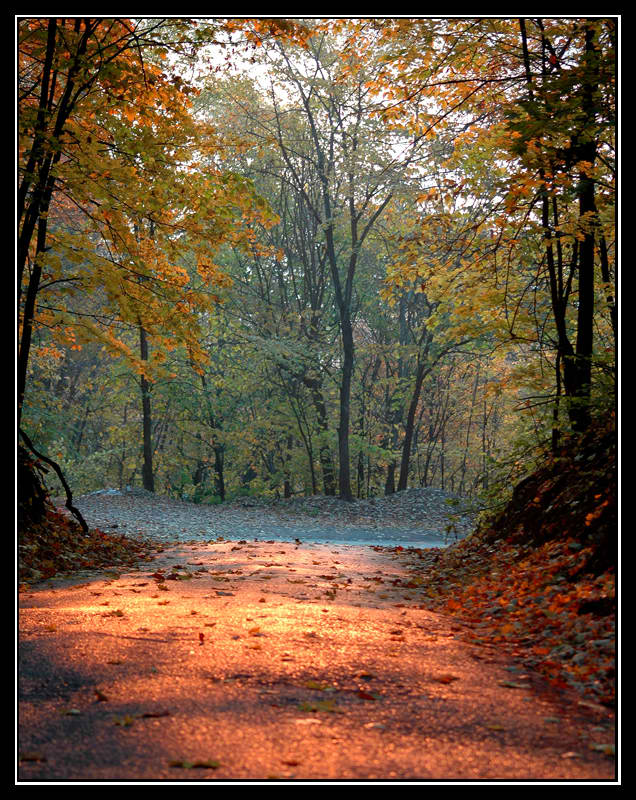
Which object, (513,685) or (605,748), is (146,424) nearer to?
(513,685)

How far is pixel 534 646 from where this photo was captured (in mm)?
4910

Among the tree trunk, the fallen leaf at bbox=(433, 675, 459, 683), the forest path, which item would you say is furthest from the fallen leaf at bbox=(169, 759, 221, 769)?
the tree trunk

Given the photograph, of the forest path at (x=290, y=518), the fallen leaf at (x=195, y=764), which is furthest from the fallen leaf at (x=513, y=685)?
the forest path at (x=290, y=518)

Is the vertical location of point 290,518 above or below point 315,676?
below

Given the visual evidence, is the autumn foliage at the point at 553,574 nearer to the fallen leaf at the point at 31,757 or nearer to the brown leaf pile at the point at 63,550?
the fallen leaf at the point at 31,757

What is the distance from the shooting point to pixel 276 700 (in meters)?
3.48

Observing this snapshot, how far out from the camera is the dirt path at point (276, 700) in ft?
8.86

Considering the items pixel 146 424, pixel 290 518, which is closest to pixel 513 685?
pixel 290 518

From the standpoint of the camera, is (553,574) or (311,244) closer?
(553,574)

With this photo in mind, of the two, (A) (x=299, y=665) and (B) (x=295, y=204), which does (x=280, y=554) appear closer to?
(A) (x=299, y=665)

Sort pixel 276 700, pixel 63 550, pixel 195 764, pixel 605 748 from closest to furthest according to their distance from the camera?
pixel 195 764, pixel 605 748, pixel 276 700, pixel 63 550

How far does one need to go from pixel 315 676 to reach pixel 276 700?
0.52 metres

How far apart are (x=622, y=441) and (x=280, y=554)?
812 cm
